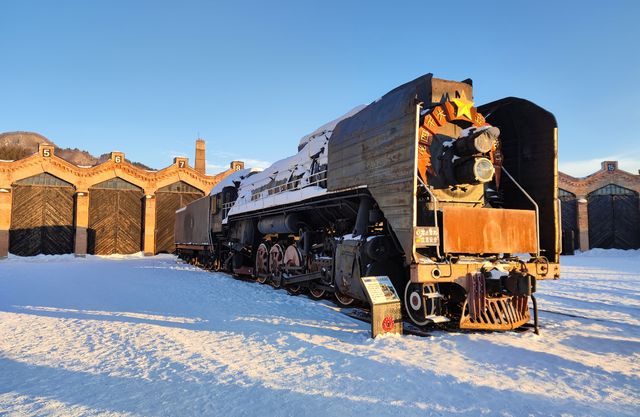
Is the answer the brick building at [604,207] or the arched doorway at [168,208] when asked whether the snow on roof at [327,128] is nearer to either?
the arched doorway at [168,208]

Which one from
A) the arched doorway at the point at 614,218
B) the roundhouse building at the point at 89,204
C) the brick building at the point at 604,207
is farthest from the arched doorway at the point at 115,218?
the arched doorway at the point at 614,218

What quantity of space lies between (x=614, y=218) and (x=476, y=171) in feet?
104

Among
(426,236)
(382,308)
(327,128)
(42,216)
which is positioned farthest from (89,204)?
(426,236)

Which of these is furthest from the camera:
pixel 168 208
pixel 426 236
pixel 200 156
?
pixel 200 156

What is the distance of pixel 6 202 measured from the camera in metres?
26.0

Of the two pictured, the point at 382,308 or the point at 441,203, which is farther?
the point at 441,203

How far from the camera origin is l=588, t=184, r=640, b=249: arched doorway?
30.2 metres

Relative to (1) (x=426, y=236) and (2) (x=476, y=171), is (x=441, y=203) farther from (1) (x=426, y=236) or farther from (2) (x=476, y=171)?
(1) (x=426, y=236)

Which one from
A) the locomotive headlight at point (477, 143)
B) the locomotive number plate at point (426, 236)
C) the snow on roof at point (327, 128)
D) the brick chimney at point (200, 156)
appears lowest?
the locomotive number plate at point (426, 236)

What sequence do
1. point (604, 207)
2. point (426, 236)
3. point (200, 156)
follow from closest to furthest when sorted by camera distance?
point (426, 236) < point (604, 207) < point (200, 156)

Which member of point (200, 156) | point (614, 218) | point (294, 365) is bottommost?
point (294, 365)

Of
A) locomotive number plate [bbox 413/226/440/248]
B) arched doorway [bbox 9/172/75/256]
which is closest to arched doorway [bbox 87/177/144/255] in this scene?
arched doorway [bbox 9/172/75/256]

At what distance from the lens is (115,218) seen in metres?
28.7

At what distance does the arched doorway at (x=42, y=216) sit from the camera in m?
26.3
